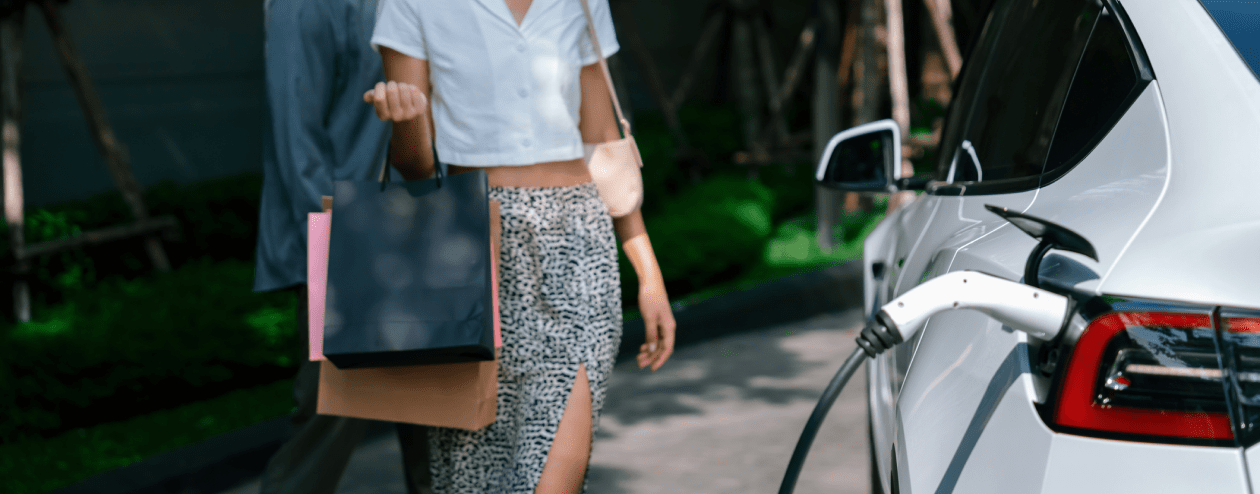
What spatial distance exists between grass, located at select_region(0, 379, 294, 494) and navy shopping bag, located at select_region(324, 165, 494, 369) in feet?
7.62

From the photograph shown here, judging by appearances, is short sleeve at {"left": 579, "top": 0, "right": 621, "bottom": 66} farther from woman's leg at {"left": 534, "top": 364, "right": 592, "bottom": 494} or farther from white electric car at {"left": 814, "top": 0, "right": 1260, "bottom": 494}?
white electric car at {"left": 814, "top": 0, "right": 1260, "bottom": 494}

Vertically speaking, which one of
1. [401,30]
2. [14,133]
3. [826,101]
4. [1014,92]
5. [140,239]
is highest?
[401,30]

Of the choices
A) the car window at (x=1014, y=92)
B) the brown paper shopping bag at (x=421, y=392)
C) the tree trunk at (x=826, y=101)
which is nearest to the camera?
the car window at (x=1014, y=92)

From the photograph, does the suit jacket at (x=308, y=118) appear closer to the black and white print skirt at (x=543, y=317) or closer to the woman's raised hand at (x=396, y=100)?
the black and white print skirt at (x=543, y=317)

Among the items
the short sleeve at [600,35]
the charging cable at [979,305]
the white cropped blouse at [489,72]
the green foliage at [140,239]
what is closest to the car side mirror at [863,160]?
the short sleeve at [600,35]

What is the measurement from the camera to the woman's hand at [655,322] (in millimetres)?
2557

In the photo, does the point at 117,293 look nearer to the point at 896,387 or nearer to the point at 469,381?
the point at 469,381

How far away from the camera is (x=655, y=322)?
2.57 m

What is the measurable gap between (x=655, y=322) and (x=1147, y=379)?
1448 mm

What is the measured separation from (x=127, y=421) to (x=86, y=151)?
7.40ft

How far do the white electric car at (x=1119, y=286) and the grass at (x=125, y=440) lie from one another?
3.31m

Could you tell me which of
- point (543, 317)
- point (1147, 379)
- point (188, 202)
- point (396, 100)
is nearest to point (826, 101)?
point (188, 202)

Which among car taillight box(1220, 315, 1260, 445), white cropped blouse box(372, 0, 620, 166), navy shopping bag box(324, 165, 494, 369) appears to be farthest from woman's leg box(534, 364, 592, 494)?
car taillight box(1220, 315, 1260, 445)

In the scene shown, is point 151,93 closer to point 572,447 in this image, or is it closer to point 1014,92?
point 572,447
